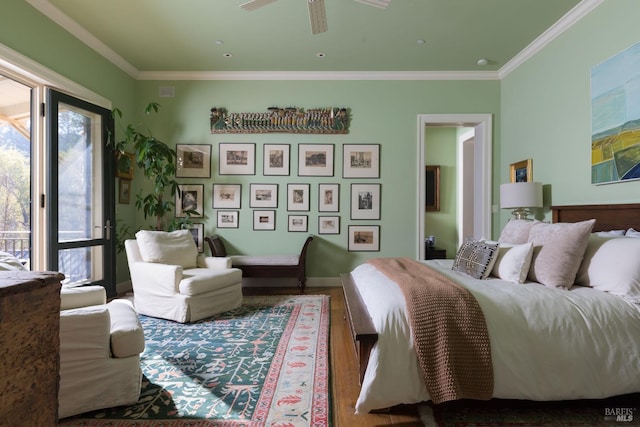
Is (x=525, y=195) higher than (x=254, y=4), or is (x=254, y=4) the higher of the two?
(x=254, y=4)

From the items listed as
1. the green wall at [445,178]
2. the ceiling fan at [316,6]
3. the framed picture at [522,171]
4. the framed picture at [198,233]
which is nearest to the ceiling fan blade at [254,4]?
the ceiling fan at [316,6]

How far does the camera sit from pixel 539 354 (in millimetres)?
1711

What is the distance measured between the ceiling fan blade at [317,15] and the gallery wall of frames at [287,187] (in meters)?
1.94

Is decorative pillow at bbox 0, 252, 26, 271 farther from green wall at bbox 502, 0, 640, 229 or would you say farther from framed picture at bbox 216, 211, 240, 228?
green wall at bbox 502, 0, 640, 229

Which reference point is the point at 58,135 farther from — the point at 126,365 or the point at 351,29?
the point at 351,29

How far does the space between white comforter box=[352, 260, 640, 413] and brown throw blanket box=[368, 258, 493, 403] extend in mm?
48

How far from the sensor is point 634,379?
5.64 ft

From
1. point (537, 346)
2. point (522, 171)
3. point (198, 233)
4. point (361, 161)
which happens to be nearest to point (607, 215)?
point (522, 171)

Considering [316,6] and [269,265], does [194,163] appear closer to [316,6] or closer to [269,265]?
[269,265]

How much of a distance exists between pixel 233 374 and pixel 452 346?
4.57 feet

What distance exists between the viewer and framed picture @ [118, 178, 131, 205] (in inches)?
174

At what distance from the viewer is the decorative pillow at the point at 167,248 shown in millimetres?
3523

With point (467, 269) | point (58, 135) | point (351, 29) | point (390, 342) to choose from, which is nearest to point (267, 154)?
point (351, 29)

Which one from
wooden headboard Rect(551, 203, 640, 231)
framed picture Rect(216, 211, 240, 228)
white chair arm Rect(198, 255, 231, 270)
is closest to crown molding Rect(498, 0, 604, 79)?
wooden headboard Rect(551, 203, 640, 231)
